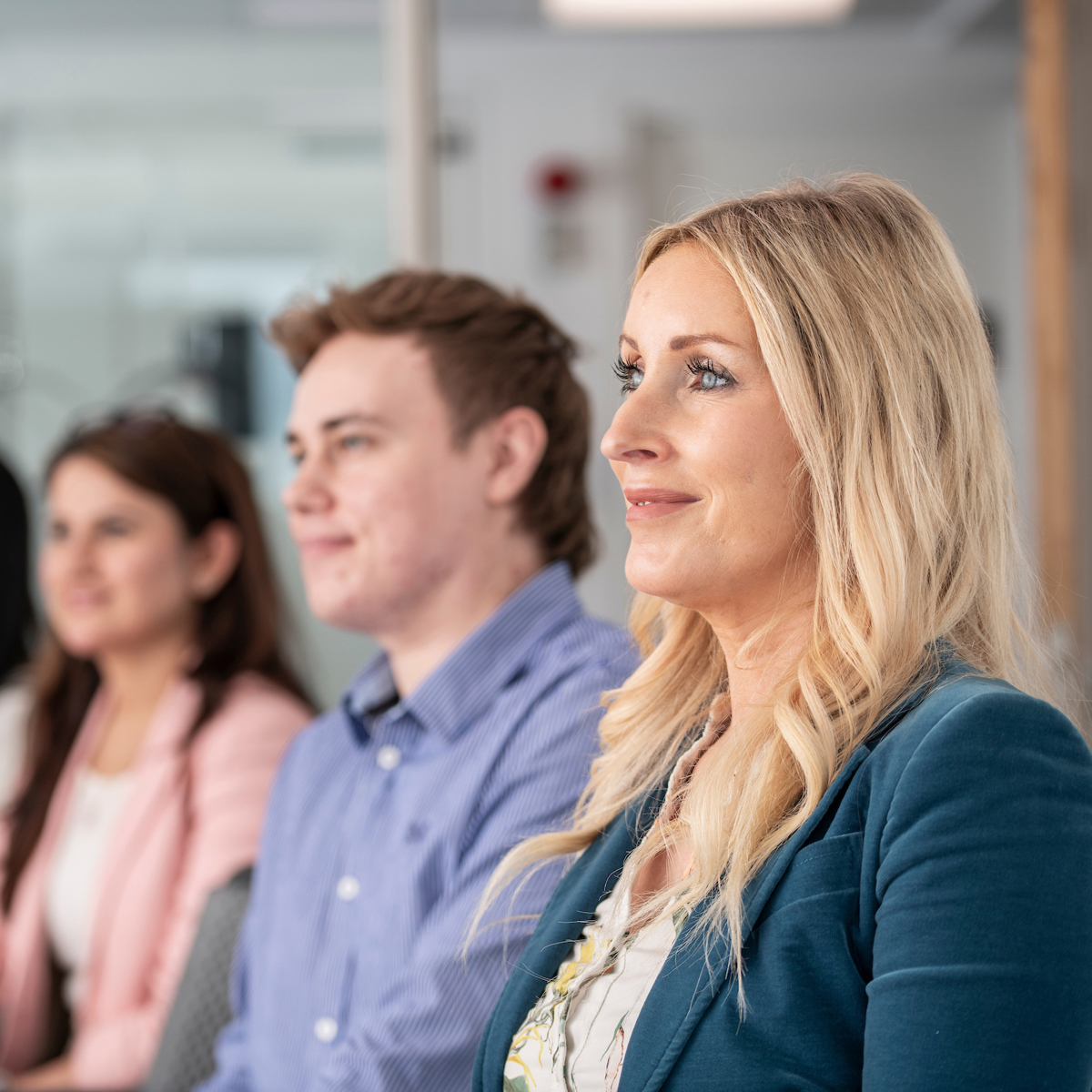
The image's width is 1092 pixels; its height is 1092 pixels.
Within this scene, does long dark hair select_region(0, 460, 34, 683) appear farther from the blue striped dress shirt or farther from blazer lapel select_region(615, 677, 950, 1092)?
blazer lapel select_region(615, 677, 950, 1092)

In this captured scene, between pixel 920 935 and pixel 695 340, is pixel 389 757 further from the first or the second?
pixel 920 935

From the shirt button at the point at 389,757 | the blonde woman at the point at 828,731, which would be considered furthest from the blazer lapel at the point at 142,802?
the blonde woman at the point at 828,731

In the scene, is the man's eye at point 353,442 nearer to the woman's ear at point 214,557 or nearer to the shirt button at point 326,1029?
the shirt button at point 326,1029

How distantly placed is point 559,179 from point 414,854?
8.20ft

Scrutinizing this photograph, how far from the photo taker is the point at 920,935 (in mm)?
700

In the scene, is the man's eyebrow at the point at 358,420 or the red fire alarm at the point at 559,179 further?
the red fire alarm at the point at 559,179

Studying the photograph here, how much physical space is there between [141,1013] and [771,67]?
302cm

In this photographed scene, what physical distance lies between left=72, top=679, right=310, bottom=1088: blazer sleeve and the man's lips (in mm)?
1166

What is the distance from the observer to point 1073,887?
2.28 ft

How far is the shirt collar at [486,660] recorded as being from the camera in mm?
1433

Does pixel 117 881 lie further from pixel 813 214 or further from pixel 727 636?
pixel 813 214

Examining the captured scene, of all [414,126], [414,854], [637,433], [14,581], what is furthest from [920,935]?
[14,581]

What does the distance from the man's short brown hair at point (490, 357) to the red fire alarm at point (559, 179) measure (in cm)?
185

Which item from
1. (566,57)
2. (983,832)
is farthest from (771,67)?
(983,832)
